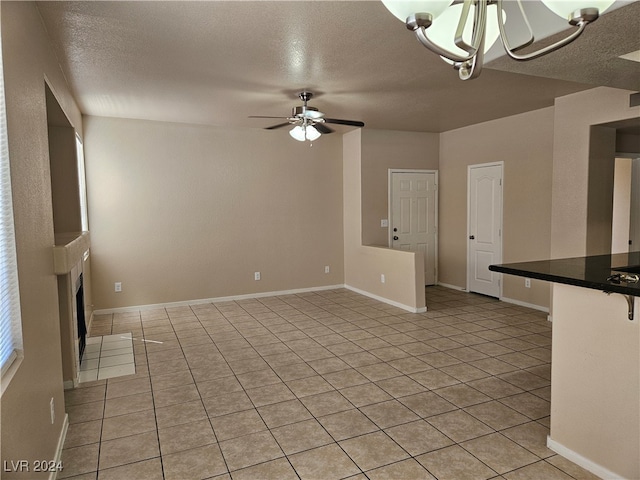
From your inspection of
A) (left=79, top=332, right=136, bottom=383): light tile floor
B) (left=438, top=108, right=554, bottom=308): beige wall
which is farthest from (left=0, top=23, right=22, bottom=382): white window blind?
(left=438, top=108, right=554, bottom=308): beige wall

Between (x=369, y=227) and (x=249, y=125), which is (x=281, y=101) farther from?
(x=369, y=227)

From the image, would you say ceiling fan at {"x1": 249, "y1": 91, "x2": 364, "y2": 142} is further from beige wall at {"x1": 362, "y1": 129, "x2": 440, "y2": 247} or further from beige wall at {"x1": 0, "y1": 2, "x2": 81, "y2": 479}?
beige wall at {"x1": 0, "y1": 2, "x2": 81, "y2": 479}

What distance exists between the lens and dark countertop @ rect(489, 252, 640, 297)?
6.49 ft

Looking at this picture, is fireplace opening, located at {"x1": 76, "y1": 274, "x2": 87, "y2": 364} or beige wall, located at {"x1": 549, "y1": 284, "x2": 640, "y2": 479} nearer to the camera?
beige wall, located at {"x1": 549, "y1": 284, "x2": 640, "y2": 479}

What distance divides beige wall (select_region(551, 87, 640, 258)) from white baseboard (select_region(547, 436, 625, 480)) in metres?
2.82

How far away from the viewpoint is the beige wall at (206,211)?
5605mm

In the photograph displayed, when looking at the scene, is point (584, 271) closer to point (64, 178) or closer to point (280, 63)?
point (280, 63)

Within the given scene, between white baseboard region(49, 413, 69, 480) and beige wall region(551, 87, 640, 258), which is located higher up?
beige wall region(551, 87, 640, 258)

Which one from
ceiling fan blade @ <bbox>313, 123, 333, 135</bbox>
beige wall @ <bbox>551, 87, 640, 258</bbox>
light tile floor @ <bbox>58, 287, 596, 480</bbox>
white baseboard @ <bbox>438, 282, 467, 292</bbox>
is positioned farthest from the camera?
white baseboard @ <bbox>438, 282, 467, 292</bbox>

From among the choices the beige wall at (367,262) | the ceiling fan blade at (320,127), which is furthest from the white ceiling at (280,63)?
the beige wall at (367,262)

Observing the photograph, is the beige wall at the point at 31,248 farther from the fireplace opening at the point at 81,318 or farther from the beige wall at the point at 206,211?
the beige wall at the point at 206,211

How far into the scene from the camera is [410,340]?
14.4 ft

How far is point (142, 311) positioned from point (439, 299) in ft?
14.0

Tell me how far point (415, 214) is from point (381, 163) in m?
1.05
